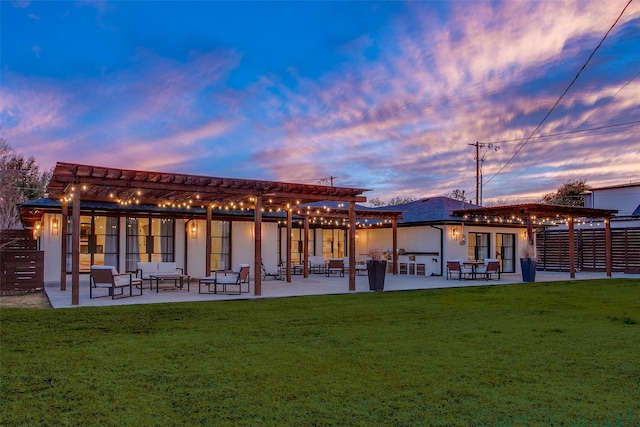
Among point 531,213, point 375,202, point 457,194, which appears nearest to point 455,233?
point 531,213

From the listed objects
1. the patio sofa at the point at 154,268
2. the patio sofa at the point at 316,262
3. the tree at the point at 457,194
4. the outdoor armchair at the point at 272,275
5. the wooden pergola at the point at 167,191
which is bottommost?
the outdoor armchair at the point at 272,275

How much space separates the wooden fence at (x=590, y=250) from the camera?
71.3 ft

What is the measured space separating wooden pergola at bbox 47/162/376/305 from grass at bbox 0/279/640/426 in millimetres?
2739

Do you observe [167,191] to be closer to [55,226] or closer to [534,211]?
[55,226]

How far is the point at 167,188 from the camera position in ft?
36.2

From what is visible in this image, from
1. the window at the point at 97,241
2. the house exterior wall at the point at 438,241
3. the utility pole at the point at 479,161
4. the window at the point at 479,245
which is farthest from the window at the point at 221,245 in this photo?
the utility pole at the point at 479,161

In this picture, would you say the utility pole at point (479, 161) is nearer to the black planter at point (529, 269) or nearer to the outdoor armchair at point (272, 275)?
the black planter at point (529, 269)

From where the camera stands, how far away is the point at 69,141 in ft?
55.9

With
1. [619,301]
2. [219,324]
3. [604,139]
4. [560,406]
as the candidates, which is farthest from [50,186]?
[604,139]

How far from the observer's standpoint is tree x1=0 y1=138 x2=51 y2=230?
18.7m

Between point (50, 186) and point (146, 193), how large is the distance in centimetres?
268

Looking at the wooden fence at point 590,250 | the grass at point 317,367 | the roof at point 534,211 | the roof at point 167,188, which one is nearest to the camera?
the grass at point 317,367

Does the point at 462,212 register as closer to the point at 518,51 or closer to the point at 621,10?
the point at 518,51

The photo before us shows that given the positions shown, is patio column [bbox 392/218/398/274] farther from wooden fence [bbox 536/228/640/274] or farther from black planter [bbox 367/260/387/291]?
wooden fence [bbox 536/228/640/274]
